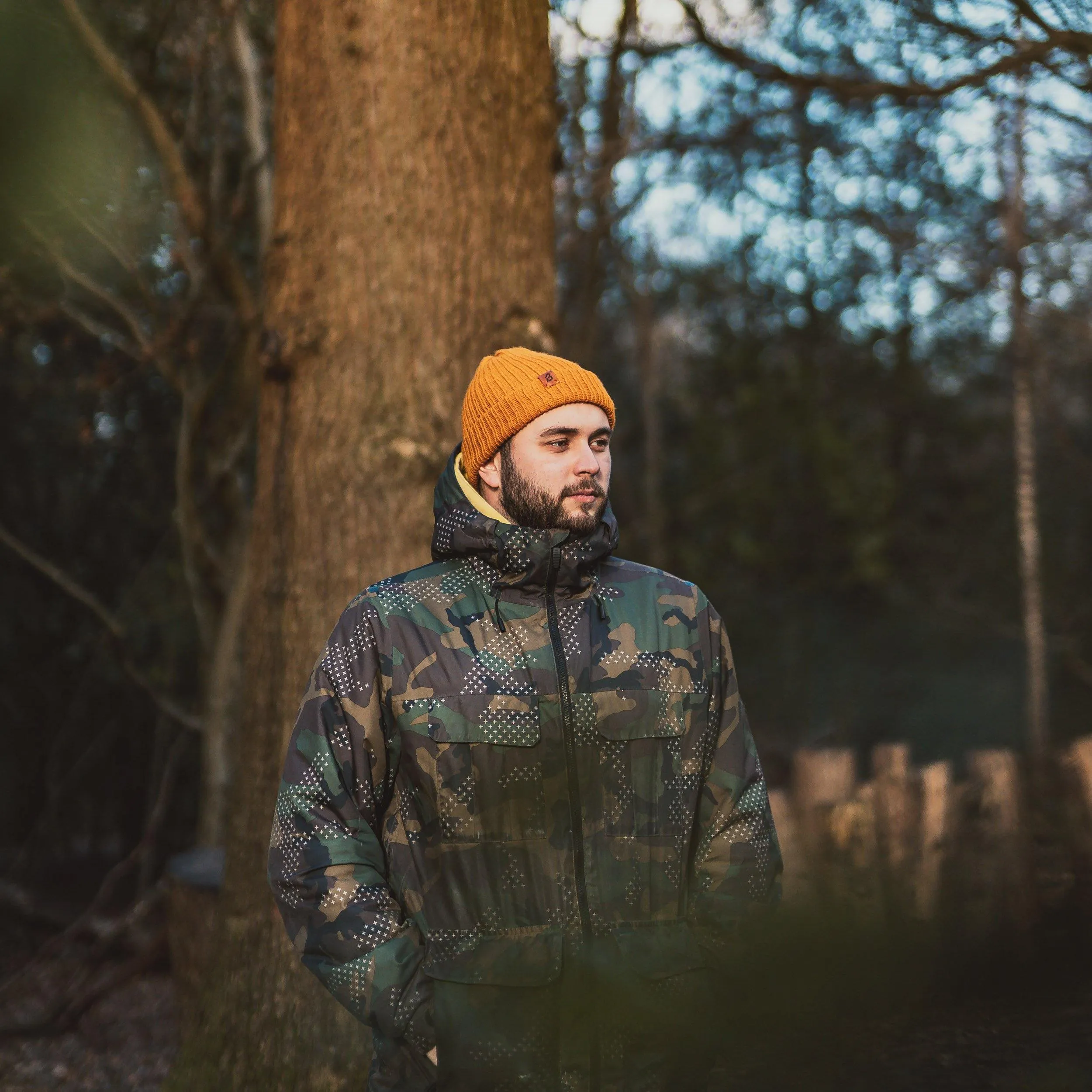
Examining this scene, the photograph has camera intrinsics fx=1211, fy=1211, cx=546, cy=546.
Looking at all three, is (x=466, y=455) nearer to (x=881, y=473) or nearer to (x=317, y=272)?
(x=317, y=272)

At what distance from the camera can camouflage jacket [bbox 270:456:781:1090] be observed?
1.82 meters

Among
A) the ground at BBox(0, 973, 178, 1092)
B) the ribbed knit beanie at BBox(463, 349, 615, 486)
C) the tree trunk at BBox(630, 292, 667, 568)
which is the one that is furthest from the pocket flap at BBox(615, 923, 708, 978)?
the tree trunk at BBox(630, 292, 667, 568)

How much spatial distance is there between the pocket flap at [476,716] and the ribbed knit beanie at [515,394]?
0.50m

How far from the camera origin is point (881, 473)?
12.8m

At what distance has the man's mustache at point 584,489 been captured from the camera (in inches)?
81.8

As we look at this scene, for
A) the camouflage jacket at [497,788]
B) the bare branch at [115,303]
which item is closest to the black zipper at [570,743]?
the camouflage jacket at [497,788]

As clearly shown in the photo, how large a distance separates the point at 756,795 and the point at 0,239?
146 centimetres

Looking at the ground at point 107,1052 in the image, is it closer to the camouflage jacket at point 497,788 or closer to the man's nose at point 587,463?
the camouflage jacket at point 497,788

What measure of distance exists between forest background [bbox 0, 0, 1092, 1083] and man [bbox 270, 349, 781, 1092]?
799 millimetres

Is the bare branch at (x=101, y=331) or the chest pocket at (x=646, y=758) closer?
the chest pocket at (x=646, y=758)

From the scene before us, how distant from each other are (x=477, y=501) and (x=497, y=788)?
53 centimetres

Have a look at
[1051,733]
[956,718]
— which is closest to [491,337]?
[1051,733]

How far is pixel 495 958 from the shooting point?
182 cm

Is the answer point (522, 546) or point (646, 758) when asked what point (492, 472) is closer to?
point (522, 546)
